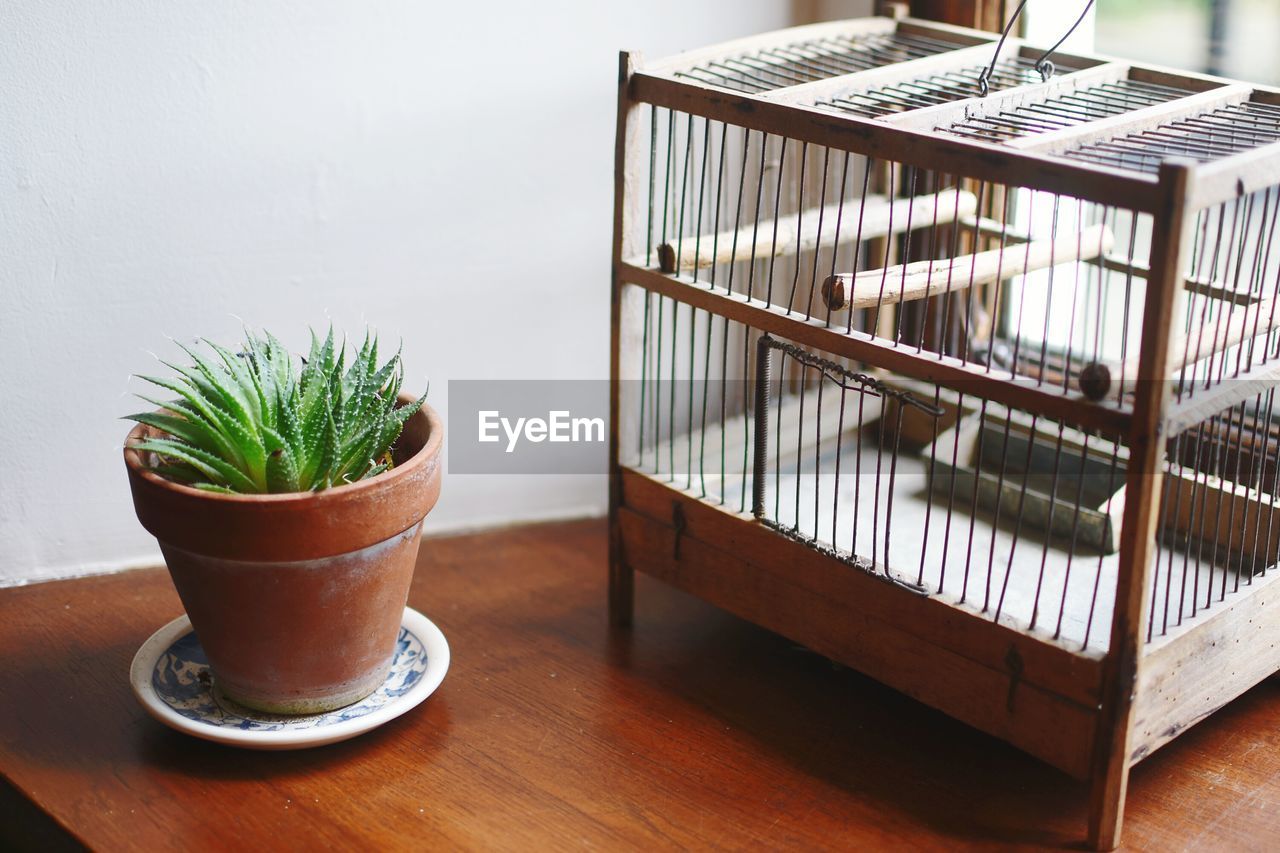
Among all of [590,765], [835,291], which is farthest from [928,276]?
[590,765]

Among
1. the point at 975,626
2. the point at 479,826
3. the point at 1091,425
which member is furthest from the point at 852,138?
the point at 479,826

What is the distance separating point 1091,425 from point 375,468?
645mm

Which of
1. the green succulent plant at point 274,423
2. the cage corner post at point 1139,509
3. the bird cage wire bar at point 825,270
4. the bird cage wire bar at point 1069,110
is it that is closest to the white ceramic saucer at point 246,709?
the green succulent plant at point 274,423

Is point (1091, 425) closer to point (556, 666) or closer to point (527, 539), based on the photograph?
point (556, 666)

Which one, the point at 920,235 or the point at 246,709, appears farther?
the point at 920,235

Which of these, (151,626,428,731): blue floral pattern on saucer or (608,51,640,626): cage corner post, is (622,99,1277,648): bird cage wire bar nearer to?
(608,51,640,626): cage corner post

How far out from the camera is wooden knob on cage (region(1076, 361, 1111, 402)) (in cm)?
110

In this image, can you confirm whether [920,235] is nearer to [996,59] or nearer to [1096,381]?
[996,59]

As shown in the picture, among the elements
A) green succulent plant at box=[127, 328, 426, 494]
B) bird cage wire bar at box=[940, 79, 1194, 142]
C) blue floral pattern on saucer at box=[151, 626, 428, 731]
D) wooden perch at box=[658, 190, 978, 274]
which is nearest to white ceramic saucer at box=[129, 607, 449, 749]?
blue floral pattern on saucer at box=[151, 626, 428, 731]

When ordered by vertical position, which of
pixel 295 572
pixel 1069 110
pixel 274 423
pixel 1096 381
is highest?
pixel 1069 110

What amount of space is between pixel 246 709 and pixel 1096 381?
824 millimetres

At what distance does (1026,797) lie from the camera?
50.8 inches

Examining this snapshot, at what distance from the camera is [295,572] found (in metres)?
1.24

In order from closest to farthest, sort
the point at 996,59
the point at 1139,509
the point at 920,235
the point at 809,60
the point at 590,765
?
the point at 1139,509 < the point at 590,765 < the point at 996,59 < the point at 809,60 < the point at 920,235
